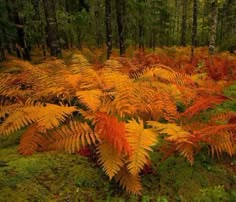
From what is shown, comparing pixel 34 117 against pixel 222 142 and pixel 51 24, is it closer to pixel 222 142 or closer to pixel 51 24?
pixel 222 142

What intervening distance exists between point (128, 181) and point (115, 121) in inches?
26.3

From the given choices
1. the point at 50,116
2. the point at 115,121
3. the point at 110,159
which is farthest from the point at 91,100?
the point at 110,159

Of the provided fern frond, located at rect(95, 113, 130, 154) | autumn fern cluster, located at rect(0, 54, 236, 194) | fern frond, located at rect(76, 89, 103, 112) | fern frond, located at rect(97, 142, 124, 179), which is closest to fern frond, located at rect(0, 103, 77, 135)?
autumn fern cluster, located at rect(0, 54, 236, 194)

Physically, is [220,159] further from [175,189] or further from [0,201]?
[0,201]

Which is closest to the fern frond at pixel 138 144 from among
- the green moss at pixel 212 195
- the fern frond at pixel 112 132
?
the fern frond at pixel 112 132

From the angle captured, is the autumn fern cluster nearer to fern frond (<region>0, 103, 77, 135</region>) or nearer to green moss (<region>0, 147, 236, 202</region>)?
fern frond (<region>0, 103, 77, 135</region>)

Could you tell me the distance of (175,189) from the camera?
3.05 metres

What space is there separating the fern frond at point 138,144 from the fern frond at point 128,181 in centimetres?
8

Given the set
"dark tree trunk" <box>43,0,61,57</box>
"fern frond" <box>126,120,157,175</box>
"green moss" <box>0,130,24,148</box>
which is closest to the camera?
"fern frond" <box>126,120,157,175</box>

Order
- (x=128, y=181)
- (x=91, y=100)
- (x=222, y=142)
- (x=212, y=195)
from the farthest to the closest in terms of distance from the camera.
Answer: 1. (x=91, y=100)
2. (x=222, y=142)
3. (x=212, y=195)
4. (x=128, y=181)

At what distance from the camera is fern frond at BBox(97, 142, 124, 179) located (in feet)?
8.95

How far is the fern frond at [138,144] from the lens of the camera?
2.67m

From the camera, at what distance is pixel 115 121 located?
3004 millimetres

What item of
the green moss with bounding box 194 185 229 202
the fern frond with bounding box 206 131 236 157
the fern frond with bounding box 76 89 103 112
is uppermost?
the fern frond with bounding box 76 89 103 112
